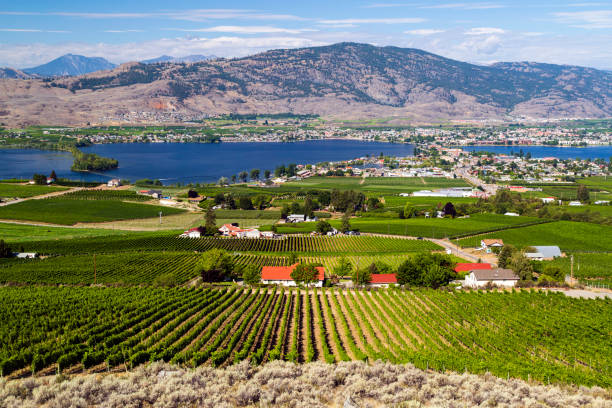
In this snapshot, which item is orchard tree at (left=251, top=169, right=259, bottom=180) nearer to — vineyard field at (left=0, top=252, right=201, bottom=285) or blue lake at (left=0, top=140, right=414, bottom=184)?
A: blue lake at (left=0, top=140, right=414, bottom=184)

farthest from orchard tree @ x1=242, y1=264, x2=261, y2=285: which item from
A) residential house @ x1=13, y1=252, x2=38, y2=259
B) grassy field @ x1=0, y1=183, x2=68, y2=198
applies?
grassy field @ x1=0, y1=183, x2=68, y2=198

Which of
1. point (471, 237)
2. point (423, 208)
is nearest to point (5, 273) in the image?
point (471, 237)

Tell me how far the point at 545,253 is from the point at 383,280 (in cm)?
2333

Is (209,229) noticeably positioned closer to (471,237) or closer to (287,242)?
(287,242)

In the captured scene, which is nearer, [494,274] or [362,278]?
[362,278]

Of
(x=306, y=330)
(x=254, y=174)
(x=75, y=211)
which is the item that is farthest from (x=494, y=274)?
(x=254, y=174)

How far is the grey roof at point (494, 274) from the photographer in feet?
132

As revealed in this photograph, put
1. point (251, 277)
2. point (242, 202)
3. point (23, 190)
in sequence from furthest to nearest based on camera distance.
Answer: point (23, 190) < point (242, 202) < point (251, 277)

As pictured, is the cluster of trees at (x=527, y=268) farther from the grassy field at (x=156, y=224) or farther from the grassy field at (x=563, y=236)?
the grassy field at (x=156, y=224)

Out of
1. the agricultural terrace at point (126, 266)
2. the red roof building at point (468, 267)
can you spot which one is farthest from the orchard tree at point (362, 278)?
the red roof building at point (468, 267)

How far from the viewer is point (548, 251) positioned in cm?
Result: 5381

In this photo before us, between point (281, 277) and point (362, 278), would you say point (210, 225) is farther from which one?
point (362, 278)

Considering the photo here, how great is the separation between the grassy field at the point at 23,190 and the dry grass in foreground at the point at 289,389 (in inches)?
3231

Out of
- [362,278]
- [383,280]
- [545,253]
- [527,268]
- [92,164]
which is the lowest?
[545,253]
